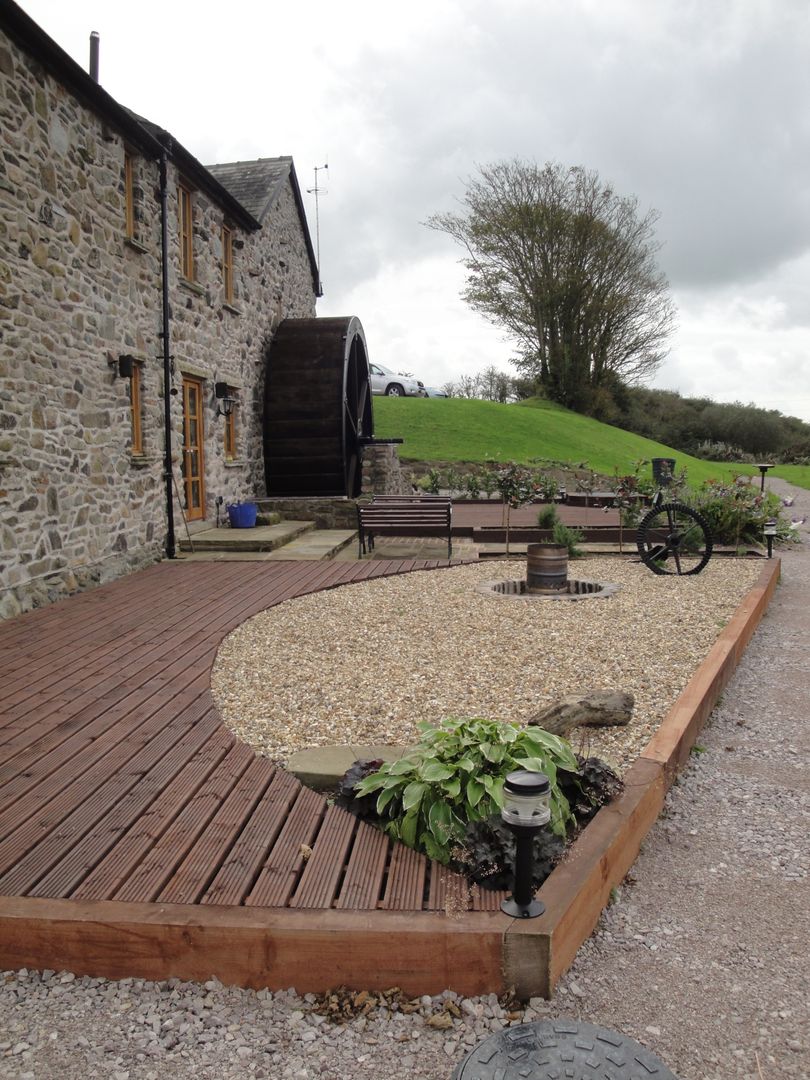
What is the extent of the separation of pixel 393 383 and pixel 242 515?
20.4 m

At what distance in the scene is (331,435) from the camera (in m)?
13.2

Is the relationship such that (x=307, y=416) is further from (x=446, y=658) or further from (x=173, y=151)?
(x=446, y=658)

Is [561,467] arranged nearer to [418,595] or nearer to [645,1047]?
[418,595]

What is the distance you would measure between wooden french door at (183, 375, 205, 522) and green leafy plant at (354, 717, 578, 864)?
8.11 metres

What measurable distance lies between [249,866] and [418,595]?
5.02m

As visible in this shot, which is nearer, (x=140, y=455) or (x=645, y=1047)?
(x=645, y=1047)

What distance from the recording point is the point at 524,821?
222cm

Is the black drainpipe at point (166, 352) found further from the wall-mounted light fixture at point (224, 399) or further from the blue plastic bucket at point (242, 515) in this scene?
the blue plastic bucket at point (242, 515)

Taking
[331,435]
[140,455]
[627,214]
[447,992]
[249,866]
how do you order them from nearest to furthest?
[447,992]
[249,866]
[140,455]
[331,435]
[627,214]

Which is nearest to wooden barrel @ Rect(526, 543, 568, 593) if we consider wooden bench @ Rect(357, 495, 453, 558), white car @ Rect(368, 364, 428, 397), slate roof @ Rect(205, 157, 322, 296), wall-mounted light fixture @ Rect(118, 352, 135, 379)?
wooden bench @ Rect(357, 495, 453, 558)

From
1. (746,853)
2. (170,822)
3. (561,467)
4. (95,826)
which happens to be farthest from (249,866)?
(561,467)

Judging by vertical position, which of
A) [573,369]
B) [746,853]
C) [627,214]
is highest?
[627,214]

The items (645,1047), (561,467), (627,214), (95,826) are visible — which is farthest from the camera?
(627,214)

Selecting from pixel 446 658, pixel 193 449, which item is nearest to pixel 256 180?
pixel 193 449
